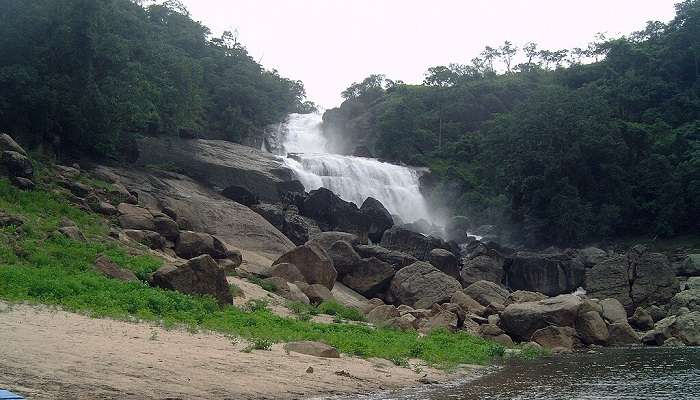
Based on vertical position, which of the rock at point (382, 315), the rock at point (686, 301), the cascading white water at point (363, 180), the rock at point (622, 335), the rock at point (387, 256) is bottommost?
the rock at point (382, 315)

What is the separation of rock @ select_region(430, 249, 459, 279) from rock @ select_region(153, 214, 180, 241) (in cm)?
1644

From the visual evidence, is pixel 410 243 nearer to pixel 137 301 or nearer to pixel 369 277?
pixel 369 277

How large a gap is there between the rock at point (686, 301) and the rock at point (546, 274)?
35.6 ft

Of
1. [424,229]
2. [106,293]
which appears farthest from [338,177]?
[106,293]

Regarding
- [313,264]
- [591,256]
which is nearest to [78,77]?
[313,264]

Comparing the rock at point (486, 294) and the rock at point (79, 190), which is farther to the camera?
the rock at point (486, 294)

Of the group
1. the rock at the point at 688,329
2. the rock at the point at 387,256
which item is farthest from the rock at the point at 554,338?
the rock at the point at 387,256

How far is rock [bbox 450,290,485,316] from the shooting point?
27406 mm

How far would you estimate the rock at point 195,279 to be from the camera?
18.6m

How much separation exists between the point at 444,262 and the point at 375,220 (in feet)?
31.1

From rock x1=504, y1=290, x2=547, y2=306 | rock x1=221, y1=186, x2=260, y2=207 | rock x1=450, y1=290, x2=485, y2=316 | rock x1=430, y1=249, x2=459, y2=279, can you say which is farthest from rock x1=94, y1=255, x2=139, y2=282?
rock x1=221, y1=186, x2=260, y2=207

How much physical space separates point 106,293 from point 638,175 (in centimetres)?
5580

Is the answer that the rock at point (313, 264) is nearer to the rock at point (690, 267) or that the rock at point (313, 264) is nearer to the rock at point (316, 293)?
the rock at point (316, 293)

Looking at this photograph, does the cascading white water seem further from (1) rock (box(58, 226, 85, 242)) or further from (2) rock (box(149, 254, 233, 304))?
→ (2) rock (box(149, 254, 233, 304))
